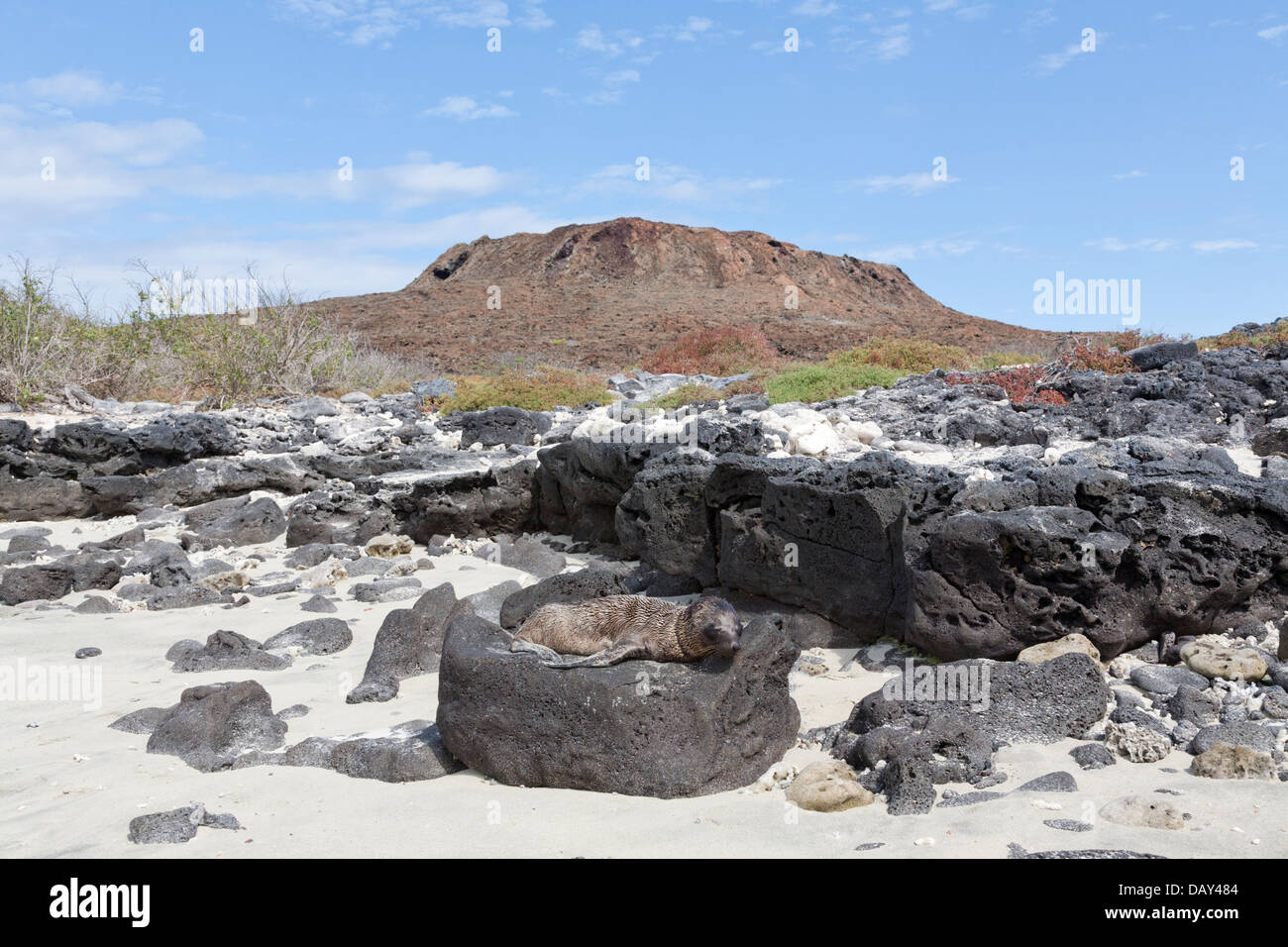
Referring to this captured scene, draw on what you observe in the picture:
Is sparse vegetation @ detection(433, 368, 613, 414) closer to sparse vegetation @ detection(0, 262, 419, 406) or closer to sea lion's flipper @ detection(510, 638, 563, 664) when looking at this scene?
sparse vegetation @ detection(0, 262, 419, 406)

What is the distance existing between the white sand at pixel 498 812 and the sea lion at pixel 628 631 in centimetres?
58

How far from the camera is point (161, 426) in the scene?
39.2 feet

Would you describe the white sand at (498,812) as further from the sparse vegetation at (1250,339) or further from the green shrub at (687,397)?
the sparse vegetation at (1250,339)

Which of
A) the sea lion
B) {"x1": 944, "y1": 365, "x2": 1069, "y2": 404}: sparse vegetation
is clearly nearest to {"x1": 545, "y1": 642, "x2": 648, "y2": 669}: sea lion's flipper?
the sea lion

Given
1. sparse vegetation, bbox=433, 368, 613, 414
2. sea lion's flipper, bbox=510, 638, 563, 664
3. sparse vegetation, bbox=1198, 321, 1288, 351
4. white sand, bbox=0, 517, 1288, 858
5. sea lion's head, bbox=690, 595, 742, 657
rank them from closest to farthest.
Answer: white sand, bbox=0, 517, 1288, 858
sea lion's head, bbox=690, 595, 742, 657
sea lion's flipper, bbox=510, 638, 563, 664
sparse vegetation, bbox=1198, 321, 1288, 351
sparse vegetation, bbox=433, 368, 613, 414

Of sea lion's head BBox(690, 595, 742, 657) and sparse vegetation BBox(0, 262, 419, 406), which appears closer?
sea lion's head BBox(690, 595, 742, 657)

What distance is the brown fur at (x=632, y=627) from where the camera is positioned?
4.03 meters

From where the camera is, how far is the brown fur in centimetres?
403

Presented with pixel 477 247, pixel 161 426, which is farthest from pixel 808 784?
pixel 477 247

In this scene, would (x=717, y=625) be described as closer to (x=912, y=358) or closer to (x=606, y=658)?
(x=606, y=658)

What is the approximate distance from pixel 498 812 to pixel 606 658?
75 cm

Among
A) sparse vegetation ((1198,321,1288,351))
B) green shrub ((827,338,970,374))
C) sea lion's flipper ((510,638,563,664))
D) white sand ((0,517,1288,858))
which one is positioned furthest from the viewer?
green shrub ((827,338,970,374))

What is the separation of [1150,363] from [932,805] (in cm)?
1084

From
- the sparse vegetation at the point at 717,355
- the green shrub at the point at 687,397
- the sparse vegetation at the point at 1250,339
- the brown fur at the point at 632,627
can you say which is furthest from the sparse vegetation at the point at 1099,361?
the sparse vegetation at the point at 717,355
